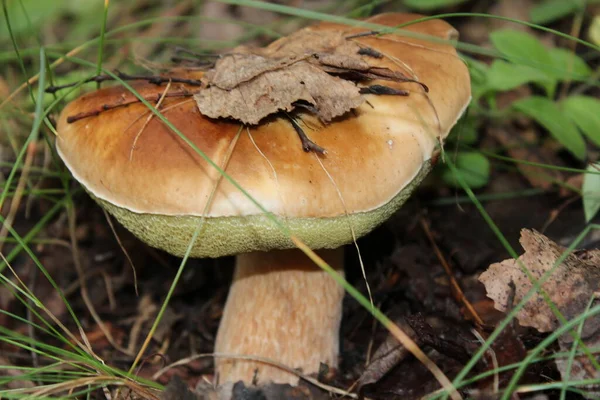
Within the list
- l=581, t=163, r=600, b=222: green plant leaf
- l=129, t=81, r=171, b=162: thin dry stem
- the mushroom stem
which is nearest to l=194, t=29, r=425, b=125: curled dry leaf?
l=129, t=81, r=171, b=162: thin dry stem

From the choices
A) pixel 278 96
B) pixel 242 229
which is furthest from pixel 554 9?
pixel 242 229

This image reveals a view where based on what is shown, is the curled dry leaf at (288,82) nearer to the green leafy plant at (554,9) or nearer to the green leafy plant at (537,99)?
the green leafy plant at (537,99)

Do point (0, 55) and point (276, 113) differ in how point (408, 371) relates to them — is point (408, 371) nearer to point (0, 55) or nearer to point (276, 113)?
point (276, 113)

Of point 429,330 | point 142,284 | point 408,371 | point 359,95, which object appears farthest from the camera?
point 142,284

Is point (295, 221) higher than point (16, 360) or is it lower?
higher

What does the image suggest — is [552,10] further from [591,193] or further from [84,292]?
[84,292]

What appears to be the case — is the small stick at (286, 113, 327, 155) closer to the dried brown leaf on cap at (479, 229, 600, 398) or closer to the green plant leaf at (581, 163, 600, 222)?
the dried brown leaf on cap at (479, 229, 600, 398)

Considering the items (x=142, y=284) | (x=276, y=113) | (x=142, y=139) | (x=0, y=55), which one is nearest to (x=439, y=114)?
(x=276, y=113)
